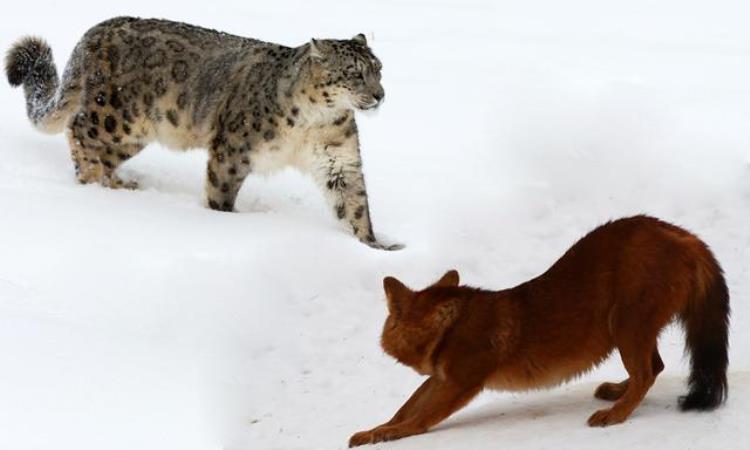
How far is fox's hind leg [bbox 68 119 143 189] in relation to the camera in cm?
1117

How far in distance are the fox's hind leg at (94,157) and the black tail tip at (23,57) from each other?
994mm

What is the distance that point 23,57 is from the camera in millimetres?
11969

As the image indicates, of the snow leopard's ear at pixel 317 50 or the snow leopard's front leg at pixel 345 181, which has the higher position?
the snow leopard's ear at pixel 317 50

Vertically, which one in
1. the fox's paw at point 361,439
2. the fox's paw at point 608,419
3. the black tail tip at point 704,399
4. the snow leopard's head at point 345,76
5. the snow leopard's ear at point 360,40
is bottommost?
the fox's paw at point 361,439

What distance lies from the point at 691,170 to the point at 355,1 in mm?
8251

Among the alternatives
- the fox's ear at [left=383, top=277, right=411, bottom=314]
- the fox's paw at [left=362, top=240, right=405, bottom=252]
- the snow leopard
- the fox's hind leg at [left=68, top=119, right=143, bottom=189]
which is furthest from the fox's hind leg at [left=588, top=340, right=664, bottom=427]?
the fox's hind leg at [left=68, top=119, right=143, bottom=189]

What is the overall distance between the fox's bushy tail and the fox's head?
1.10m

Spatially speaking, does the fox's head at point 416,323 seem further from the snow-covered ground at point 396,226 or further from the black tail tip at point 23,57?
the black tail tip at point 23,57

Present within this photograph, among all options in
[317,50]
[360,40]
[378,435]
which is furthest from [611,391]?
[360,40]

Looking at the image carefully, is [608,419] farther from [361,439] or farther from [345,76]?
[345,76]

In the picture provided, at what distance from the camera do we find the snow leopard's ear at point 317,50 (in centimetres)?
1056

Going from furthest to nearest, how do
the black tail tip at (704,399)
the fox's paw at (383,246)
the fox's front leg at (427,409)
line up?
1. the fox's paw at (383,246)
2. the fox's front leg at (427,409)
3. the black tail tip at (704,399)

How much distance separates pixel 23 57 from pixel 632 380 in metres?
7.66

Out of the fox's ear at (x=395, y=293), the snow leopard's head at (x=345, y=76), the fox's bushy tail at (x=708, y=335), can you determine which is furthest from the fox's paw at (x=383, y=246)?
the fox's bushy tail at (x=708, y=335)
